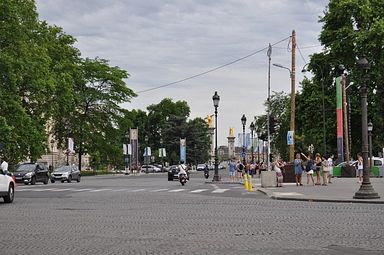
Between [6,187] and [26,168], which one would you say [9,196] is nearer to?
[6,187]

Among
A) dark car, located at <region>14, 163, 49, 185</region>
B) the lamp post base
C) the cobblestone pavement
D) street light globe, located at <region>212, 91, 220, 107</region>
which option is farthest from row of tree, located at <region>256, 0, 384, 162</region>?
the cobblestone pavement

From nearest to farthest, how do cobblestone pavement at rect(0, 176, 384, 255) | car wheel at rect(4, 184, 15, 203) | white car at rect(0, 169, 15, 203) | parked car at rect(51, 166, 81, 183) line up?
cobblestone pavement at rect(0, 176, 384, 255) < white car at rect(0, 169, 15, 203) < car wheel at rect(4, 184, 15, 203) < parked car at rect(51, 166, 81, 183)

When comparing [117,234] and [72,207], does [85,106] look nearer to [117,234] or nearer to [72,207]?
[72,207]

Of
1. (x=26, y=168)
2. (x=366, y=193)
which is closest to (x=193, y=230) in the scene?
(x=366, y=193)

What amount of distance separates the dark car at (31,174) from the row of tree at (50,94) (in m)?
2.43

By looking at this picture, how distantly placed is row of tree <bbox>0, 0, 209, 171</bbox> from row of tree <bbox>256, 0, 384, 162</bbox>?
25.5 meters

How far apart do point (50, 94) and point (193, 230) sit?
4692 centimetres

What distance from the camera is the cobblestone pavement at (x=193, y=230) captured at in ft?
33.4

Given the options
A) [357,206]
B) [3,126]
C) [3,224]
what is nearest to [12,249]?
[3,224]

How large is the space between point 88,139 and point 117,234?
66876 millimetres

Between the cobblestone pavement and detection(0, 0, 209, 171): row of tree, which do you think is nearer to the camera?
the cobblestone pavement

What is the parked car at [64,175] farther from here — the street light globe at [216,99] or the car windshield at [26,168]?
the street light globe at [216,99]

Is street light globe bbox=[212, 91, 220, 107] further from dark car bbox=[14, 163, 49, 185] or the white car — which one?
the white car

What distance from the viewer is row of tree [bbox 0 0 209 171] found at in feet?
159
